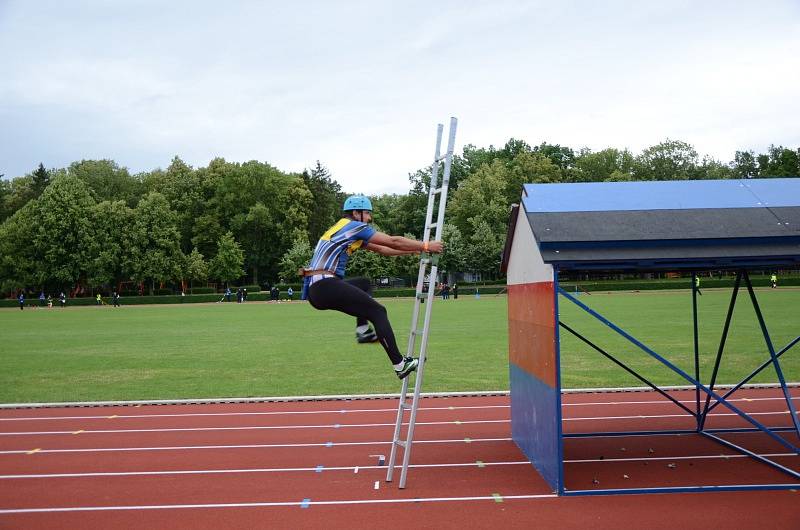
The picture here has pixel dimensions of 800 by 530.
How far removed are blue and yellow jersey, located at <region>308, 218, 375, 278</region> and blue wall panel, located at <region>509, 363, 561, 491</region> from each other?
7.97 feet

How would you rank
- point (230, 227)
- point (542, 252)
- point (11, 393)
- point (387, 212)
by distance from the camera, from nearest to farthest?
point (542, 252)
point (11, 393)
point (230, 227)
point (387, 212)

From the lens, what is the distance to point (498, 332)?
2409 cm

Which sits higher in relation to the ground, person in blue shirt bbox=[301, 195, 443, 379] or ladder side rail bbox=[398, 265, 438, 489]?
person in blue shirt bbox=[301, 195, 443, 379]

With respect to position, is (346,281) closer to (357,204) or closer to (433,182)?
(357,204)

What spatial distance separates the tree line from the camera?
70188 millimetres

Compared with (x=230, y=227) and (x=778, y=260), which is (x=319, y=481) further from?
(x=230, y=227)

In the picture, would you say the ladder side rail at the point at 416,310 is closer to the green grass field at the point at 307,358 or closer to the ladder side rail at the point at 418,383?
the ladder side rail at the point at 418,383

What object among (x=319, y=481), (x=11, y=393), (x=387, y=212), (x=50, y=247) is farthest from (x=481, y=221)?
(x=319, y=481)

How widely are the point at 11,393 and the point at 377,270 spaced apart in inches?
2223

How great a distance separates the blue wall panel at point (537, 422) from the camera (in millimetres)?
6891

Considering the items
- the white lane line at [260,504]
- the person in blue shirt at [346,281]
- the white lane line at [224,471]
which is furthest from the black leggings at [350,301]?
the white lane line at [224,471]

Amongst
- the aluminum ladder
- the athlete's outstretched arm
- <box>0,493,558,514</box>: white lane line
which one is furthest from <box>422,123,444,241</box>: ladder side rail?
<box>0,493,558,514</box>: white lane line

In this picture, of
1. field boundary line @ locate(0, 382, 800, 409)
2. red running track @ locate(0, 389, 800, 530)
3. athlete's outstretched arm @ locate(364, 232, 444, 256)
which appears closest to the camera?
red running track @ locate(0, 389, 800, 530)

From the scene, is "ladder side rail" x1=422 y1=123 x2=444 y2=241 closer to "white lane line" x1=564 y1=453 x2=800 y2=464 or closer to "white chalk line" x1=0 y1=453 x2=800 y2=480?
"white chalk line" x1=0 y1=453 x2=800 y2=480
